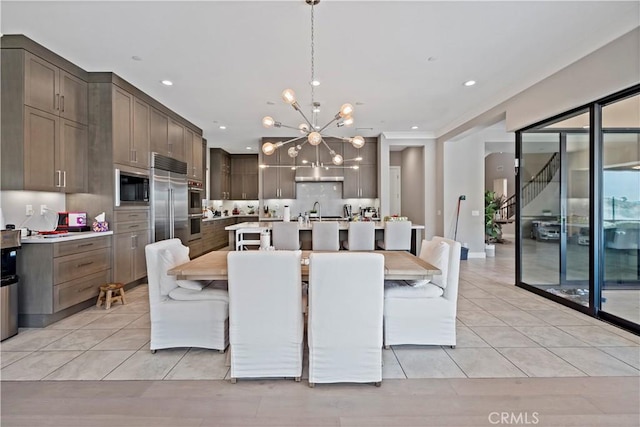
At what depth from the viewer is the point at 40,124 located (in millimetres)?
3309

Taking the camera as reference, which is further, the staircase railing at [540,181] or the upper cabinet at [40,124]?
the staircase railing at [540,181]

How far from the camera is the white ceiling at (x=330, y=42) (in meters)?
2.66

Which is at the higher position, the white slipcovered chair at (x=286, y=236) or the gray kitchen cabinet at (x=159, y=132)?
the gray kitchen cabinet at (x=159, y=132)

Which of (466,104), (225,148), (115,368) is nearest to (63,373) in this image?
(115,368)

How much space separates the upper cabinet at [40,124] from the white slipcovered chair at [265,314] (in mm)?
2750

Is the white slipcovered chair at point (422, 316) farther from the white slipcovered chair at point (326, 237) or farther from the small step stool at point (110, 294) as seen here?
the small step stool at point (110, 294)

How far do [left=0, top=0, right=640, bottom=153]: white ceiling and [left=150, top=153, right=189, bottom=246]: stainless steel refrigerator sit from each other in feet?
3.59

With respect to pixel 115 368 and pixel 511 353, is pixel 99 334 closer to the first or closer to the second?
pixel 115 368

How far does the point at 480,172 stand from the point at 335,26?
5.44 meters

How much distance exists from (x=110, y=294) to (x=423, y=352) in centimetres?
345

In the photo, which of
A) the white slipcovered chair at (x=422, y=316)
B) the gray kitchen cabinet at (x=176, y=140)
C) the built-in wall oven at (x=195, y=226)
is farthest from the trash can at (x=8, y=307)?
the white slipcovered chair at (x=422, y=316)

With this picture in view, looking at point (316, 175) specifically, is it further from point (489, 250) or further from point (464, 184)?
point (489, 250)

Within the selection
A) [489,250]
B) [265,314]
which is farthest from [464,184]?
[265,314]

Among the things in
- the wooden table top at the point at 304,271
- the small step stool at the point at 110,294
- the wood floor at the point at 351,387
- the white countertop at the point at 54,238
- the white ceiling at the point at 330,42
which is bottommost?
the wood floor at the point at 351,387
